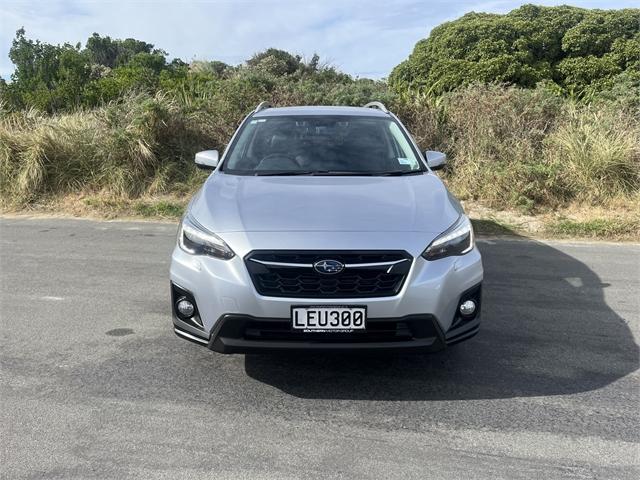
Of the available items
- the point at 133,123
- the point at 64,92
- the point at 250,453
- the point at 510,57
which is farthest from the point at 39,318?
the point at 510,57

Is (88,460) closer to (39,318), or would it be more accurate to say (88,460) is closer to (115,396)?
(115,396)

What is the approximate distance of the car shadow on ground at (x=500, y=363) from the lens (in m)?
3.52

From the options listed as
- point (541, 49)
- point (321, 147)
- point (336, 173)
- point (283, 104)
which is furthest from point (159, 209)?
point (541, 49)

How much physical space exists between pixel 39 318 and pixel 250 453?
9.08 ft

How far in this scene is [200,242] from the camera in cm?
347

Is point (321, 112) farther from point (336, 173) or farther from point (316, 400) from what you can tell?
point (316, 400)

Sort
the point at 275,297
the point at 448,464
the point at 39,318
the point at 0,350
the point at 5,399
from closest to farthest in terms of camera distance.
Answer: the point at 448,464
the point at 275,297
the point at 5,399
the point at 0,350
the point at 39,318

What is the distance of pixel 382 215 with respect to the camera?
3525 mm

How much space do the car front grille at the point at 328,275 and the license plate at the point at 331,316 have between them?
0.28 ft

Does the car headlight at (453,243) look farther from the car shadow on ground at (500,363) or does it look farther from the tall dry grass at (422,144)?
the tall dry grass at (422,144)

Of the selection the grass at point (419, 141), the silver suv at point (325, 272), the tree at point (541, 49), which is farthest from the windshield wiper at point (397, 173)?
the tree at point (541, 49)

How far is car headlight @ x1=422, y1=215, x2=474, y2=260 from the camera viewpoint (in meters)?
3.33

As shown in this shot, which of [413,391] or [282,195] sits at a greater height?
[282,195]

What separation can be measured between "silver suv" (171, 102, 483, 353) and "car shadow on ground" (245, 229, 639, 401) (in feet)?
1.02
